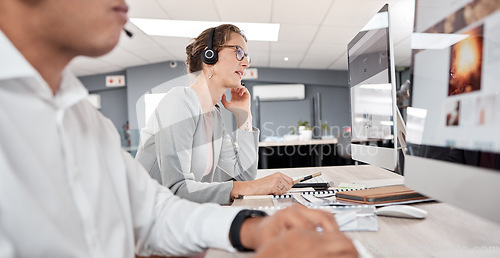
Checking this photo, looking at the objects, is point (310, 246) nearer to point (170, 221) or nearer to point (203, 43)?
point (170, 221)

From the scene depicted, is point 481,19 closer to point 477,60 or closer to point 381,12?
point 477,60

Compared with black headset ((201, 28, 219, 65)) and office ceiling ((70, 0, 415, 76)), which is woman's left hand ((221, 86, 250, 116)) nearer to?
black headset ((201, 28, 219, 65))

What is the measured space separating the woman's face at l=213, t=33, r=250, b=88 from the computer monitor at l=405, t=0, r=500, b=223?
3.08 feet

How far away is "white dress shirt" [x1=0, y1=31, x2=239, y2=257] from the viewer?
41 cm

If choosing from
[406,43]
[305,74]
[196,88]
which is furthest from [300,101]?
[196,88]

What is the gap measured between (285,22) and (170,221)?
13.2 feet

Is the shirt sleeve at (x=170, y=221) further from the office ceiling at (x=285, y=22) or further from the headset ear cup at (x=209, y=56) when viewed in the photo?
the office ceiling at (x=285, y=22)

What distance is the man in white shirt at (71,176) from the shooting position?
1.33ft

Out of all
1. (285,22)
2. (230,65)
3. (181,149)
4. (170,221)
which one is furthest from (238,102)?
(285,22)

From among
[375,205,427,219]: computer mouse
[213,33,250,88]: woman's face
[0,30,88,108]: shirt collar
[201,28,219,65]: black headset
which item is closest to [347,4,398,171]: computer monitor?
[375,205,427,219]: computer mouse

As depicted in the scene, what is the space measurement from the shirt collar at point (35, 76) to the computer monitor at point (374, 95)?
0.90 meters

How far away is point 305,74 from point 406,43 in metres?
2.99

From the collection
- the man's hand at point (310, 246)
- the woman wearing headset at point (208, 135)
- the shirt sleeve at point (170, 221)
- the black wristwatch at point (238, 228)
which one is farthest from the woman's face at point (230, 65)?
the man's hand at point (310, 246)

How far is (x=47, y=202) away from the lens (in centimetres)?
44
